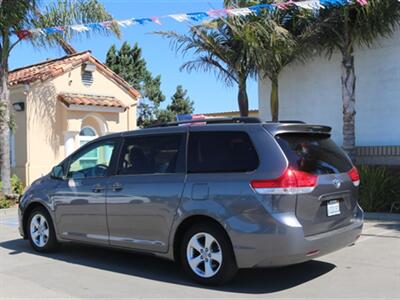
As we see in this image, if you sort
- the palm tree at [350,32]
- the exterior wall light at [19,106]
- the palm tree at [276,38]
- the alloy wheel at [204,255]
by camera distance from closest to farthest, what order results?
the alloy wheel at [204,255] < the palm tree at [350,32] < the palm tree at [276,38] < the exterior wall light at [19,106]

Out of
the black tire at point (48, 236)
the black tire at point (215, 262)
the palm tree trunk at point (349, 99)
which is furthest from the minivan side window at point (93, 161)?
the palm tree trunk at point (349, 99)

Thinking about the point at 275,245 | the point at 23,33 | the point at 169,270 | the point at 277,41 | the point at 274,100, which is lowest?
the point at 169,270

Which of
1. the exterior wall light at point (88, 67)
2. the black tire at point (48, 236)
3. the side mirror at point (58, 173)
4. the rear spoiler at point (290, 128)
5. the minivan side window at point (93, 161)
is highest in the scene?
the exterior wall light at point (88, 67)

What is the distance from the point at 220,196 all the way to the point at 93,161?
239 centimetres

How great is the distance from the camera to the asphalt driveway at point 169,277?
18.3ft

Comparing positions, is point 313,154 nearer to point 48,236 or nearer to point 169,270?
point 169,270

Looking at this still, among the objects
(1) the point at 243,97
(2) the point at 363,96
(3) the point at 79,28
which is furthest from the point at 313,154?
(3) the point at 79,28

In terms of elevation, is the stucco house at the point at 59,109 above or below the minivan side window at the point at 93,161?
above

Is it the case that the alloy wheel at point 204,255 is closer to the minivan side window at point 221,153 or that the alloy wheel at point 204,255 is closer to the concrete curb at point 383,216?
the minivan side window at point 221,153

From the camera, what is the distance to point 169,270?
6.67 metres

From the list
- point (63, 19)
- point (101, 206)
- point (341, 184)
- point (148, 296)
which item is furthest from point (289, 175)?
point (63, 19)

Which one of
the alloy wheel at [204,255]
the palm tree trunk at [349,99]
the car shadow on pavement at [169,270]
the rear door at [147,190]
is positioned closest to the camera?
the alloy wheel at [204,255]

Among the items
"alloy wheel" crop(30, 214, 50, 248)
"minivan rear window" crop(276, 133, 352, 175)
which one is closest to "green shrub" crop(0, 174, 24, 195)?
"alloy wheel" crop(30, 214, 50, 248)

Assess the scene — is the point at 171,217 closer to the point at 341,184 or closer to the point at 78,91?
the point at 341,184
